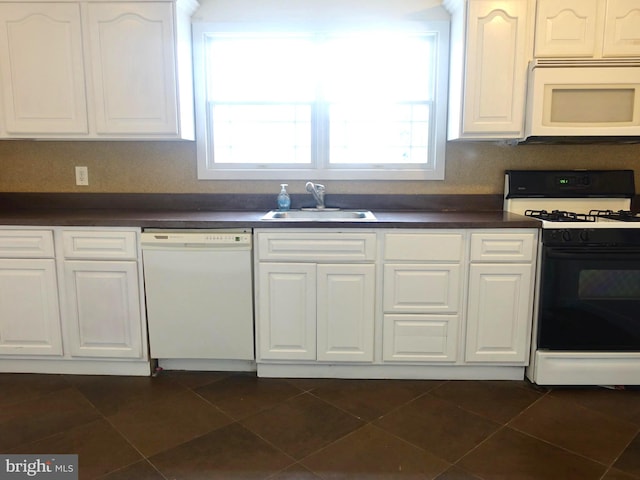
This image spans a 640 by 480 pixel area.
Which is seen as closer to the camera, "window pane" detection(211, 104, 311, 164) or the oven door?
the oven door

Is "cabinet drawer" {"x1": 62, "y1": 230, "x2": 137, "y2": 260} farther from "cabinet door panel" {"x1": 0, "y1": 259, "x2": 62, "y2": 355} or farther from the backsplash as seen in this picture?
the backsplash

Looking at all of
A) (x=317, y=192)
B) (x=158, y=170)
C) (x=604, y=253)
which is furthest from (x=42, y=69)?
(x=604, y=253)

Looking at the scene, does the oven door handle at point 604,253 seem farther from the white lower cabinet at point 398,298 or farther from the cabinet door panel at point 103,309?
the cabinet door panel at point 103,309

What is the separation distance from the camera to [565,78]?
92.4 inches

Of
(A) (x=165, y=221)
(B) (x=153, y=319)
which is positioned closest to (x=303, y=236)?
(A) (x=165, y=221)

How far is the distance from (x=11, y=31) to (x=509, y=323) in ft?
9.96

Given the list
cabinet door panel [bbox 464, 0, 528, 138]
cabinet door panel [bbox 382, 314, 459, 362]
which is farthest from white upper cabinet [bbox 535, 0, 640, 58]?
cabinet door panel [bbox 382, 314, 459, 362]

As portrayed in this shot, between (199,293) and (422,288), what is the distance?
1143 millimetres

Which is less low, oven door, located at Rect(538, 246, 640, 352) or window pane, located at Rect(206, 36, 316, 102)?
window pane, located at Rect(206, 36, 316, 102)

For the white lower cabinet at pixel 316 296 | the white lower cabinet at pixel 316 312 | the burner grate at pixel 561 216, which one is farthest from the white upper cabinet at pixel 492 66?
the white lower cabinet at pixel 316 312

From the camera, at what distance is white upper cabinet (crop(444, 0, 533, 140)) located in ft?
7.69

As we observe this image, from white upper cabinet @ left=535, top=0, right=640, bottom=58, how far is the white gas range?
854mm

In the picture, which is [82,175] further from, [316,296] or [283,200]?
[316,296]

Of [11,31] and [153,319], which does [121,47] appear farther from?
[153,319]
